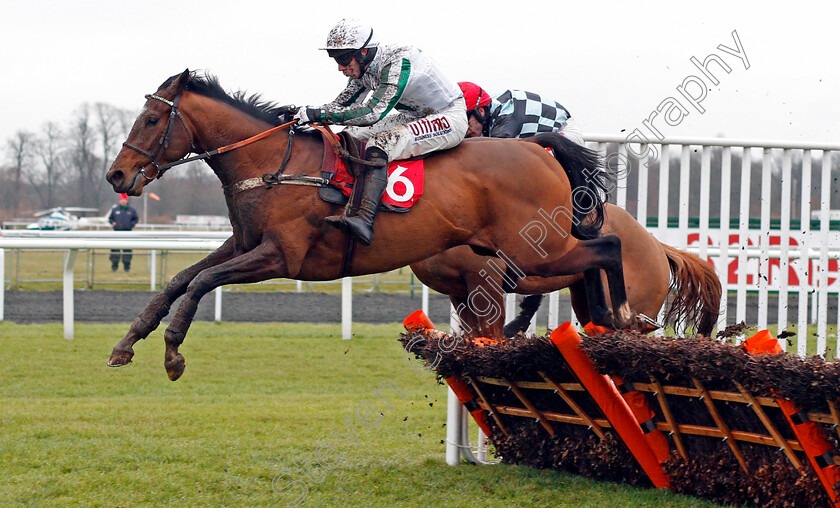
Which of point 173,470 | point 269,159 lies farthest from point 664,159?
point 173,470

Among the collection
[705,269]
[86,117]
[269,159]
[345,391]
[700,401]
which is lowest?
[345,391]

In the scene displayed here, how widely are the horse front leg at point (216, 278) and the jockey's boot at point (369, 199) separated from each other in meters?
0.34

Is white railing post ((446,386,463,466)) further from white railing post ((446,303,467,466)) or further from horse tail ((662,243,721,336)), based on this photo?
horse tail ((662,243,721,336))

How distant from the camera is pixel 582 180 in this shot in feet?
16.3

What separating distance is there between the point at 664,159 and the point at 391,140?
1894mm

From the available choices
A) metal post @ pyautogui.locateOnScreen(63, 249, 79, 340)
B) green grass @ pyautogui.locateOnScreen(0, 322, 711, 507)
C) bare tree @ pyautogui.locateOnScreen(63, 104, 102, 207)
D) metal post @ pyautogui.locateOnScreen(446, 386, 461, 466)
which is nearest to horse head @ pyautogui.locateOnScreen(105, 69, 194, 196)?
green grass @ pyautogui.locateOnScreen(0, 322, 711, 507)

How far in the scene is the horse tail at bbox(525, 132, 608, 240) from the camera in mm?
4914

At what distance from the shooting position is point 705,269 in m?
5.77

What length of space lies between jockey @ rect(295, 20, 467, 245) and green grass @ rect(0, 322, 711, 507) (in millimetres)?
1375

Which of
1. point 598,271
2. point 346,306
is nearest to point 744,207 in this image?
point 598,271

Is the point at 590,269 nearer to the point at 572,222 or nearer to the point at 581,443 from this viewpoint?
the point at 572,222

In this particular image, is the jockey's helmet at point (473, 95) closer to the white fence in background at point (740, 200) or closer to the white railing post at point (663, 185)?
the white fence in background at point (740, 200)

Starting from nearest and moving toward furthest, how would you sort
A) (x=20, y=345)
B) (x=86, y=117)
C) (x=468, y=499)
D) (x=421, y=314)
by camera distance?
(x=468, y=499)
(x=421, y=314)
(x=20, y=345)
(x=86, y=117)

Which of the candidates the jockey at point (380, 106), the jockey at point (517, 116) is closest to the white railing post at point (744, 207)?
the jockey at point (517, 116)
